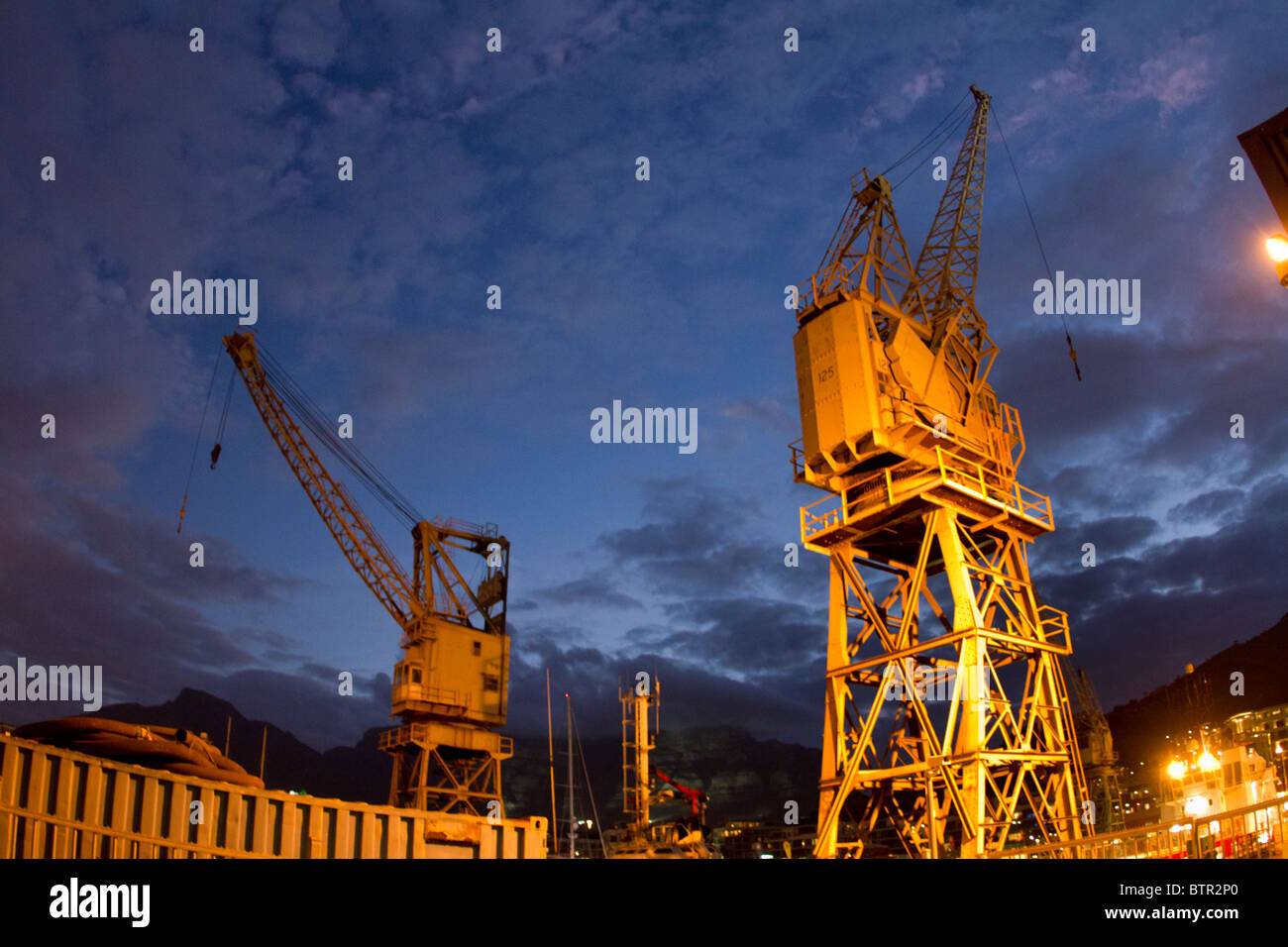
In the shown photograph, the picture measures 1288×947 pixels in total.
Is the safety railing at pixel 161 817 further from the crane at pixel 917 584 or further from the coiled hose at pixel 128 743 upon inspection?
the crane at pixel 917 584

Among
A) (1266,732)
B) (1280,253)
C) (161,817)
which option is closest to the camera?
(1280,253)

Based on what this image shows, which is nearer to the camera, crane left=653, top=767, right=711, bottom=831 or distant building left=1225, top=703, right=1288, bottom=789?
distant building left=1225, top=703, right=1288, bottom=789

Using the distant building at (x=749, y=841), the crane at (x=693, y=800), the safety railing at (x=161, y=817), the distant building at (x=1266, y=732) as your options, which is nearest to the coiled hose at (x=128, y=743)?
the safety railing at (x=161, y=817)

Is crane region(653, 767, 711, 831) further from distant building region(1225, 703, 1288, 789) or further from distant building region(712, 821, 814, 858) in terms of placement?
distant building region(712, 821, 814, 858)

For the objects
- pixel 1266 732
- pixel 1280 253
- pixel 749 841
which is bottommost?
pixel 749 841

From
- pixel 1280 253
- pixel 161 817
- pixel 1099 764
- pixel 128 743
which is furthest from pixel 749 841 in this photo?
pixel 1280 253

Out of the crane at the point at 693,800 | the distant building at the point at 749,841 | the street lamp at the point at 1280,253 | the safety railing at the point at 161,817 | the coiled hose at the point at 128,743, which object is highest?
the street lamp at the point at 1280,253

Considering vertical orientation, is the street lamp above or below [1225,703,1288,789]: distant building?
above

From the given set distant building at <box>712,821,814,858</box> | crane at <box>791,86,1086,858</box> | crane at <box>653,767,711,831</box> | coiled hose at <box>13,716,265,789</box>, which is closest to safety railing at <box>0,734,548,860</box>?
coiled hose at <box>13,716,265,789</box>

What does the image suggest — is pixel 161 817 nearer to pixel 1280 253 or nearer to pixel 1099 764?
pixel 1280 253

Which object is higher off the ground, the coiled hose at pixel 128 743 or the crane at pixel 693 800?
the coiled hose at pixel 128 743
